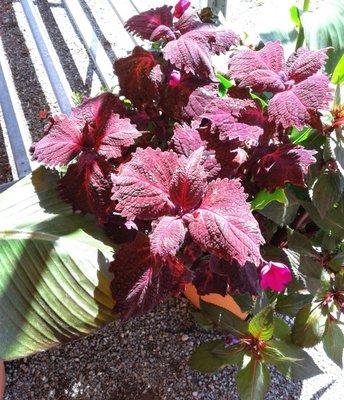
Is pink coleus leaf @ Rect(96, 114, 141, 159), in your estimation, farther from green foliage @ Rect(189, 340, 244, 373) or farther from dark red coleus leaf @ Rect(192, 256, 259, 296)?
green foliage @ Rect(189, 340, 244, 373)

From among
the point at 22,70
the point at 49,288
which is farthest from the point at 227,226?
the point at 22,70

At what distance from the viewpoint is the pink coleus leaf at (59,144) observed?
979 mm

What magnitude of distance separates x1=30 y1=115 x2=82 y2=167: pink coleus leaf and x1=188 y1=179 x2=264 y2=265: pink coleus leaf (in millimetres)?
293

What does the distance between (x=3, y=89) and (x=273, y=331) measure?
5.64 feet

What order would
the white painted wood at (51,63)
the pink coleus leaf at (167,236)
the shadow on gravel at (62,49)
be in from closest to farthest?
1. the pink coleus leaf at (167,236)
2. the white painted wood at (51,63)
3. the shadow on gravel at (62,49)

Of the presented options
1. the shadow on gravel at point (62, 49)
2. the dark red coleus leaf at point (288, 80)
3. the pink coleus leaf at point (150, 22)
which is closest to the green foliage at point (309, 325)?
the dark red coleus leaf at point (288, 80)

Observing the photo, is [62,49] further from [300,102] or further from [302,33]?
[300,102]

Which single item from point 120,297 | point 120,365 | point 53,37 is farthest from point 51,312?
point 53,37

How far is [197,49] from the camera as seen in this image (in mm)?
975

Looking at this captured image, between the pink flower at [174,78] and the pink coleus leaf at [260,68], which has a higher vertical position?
the pink flower at [174,78]

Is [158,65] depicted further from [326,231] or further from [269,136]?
[326,231]

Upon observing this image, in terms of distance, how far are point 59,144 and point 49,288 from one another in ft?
0.93

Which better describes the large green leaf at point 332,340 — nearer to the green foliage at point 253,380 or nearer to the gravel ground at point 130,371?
the green foliage at point 253,380

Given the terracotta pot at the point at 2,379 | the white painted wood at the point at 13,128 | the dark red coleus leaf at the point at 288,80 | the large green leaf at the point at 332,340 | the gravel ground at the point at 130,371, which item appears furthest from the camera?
the white painted wood at the point at 13,128
